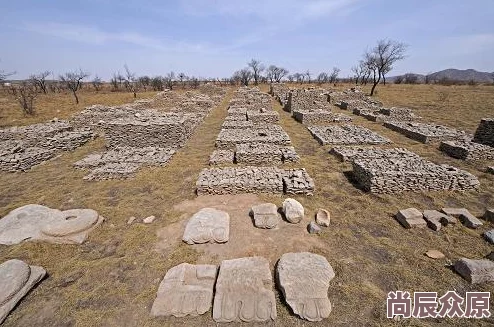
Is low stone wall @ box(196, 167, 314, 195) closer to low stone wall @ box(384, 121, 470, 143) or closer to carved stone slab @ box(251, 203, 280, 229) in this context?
carved stone slab @ box(251, 203, 280, 229)

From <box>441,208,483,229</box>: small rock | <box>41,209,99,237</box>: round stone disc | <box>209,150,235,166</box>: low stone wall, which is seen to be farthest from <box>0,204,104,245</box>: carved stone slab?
<box>441,208,483,229</box>: small rock

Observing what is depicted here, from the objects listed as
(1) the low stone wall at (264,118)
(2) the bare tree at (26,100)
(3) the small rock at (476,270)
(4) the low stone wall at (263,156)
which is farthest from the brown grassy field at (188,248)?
(2) the bare tree at (26,100)

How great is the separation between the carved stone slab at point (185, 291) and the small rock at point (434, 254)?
495 centimetres

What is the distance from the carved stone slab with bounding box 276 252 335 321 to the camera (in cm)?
431

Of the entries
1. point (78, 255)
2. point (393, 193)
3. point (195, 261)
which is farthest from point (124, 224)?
point (393, 193)

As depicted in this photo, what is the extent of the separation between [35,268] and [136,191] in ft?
13.2

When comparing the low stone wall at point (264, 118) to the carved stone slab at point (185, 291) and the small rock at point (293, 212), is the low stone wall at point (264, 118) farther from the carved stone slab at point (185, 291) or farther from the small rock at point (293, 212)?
the carved stone slab at point (185, 291)

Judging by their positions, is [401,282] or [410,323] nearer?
[410,323]

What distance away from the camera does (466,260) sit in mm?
5164

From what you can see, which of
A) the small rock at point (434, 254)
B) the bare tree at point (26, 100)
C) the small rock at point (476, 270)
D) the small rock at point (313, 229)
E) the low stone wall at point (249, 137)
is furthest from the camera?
the bare tree at point (26, 100)

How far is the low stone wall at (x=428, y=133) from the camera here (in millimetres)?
14575

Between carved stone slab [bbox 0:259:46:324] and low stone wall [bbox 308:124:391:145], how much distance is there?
13.4 m

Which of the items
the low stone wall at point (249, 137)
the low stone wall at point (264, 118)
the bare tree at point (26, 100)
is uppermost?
the bare tree at point (26, 100)

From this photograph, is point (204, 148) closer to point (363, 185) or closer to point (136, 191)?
point (136, 191)
